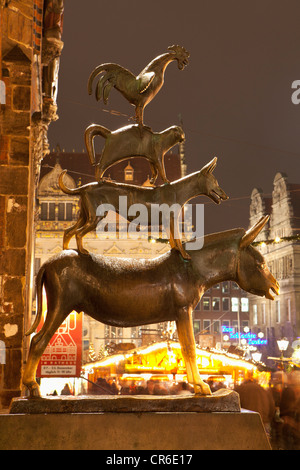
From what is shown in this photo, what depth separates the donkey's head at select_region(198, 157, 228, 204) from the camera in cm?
349

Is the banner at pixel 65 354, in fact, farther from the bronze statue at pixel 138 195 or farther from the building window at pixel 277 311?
the building window at pixel 277 311

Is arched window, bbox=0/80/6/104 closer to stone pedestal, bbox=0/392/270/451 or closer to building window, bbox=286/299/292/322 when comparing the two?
stone pedestal, bbox=0/392/270/451

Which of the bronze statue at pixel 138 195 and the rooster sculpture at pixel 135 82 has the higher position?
the rooster sculpture at pixel 135 82

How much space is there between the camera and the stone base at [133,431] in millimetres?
2793

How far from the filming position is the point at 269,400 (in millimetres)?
7262

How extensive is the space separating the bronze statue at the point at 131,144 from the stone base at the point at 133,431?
4.73 ft

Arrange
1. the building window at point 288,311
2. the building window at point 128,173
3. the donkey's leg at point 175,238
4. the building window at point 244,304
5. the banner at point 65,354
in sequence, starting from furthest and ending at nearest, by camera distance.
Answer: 1. the building window at point 244,304
2. the building window at point 288,311
3. the building window at point 128,173
4. the banner at point 65,354
5. the donkey's leg at point 175,238

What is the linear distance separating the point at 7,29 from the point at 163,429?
4.94 m

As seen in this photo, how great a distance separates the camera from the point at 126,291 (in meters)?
3.21

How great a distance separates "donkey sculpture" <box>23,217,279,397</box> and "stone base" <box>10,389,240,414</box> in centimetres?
12

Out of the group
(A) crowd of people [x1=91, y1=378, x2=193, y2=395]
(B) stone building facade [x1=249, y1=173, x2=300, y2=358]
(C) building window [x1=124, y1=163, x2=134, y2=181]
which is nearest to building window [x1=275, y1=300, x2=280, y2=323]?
(B) stone building facade [x1=249, y1=173, x2=300, y2=358]

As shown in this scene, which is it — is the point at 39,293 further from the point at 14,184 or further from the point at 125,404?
the point at 14,184

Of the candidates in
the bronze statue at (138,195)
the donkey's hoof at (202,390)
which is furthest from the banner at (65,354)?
the donkey's hoof at (202,390)

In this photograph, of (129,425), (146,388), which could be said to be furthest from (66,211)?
(129,425)
